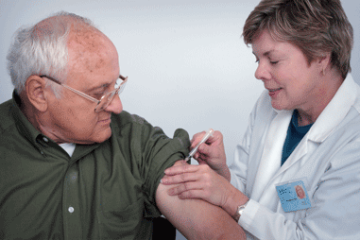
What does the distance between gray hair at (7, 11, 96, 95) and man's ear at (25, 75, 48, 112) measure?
0.07 feet

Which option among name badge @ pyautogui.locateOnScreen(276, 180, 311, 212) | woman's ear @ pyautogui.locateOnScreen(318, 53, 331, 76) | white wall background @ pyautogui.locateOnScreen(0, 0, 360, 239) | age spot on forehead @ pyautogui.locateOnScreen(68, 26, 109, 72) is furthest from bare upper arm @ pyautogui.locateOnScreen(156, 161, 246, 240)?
white wall background @ pyautogui.locateOnScreen(0, 0, 360, 239)

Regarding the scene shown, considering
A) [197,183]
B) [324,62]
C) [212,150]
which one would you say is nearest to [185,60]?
[212,150]

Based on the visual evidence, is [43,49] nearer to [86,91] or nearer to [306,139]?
[86,91]

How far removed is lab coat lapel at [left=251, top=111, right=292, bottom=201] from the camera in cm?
162

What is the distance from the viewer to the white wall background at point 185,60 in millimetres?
2451

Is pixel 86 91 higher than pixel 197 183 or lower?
higher

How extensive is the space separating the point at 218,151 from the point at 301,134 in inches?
15.8

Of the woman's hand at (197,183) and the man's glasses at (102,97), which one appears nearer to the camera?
the man's glasses at (102,97)

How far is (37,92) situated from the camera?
4.12 ft

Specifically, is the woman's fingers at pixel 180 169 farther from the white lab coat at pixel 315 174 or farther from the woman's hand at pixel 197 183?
the white lab coat at pixel 315 174

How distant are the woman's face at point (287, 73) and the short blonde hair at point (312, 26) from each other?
32 mm

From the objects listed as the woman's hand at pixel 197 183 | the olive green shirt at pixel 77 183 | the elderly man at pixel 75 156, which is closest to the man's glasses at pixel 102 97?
the elderly man at pixel 75 156

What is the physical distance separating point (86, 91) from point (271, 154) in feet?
2.96

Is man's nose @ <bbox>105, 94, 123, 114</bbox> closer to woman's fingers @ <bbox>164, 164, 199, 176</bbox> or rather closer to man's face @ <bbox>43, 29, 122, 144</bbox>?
man's face @ <bbox>43, 29, 122, 144</bbox>
